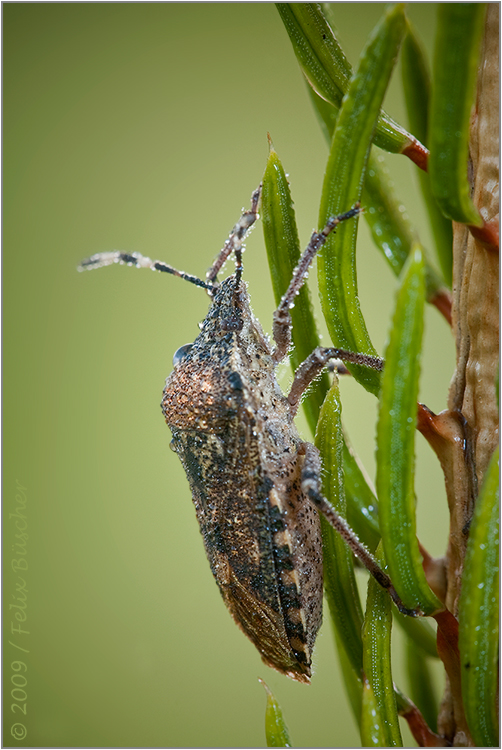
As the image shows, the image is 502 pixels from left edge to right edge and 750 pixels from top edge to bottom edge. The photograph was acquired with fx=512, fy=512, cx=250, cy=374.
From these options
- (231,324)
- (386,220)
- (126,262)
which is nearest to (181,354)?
(231,324)

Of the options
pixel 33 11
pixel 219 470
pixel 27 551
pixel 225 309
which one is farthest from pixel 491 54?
pixel 27 551

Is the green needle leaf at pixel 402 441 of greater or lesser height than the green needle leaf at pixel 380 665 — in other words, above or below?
above

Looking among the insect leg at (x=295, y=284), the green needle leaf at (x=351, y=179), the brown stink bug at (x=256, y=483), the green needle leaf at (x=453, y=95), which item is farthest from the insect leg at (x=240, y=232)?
the green needle leaf at (x=453, y=95)

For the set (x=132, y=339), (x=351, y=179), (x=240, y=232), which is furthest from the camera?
(x=132, y=339)

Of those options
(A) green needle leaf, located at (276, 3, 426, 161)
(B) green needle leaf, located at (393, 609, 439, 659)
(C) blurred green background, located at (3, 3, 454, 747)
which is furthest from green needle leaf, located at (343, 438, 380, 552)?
(C) blurred green background, located at (3, 3, 454, 747)

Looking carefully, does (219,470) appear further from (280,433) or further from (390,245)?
(390,245)

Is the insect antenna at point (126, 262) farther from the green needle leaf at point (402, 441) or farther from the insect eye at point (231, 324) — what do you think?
the green needle leaf at point (402, 441)

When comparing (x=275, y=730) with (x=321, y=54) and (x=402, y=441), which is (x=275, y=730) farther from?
(x=321, y=54)

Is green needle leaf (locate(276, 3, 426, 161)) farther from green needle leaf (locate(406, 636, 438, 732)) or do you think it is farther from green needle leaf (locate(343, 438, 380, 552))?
green needle leaf (locate(406, 636, 438, 732))

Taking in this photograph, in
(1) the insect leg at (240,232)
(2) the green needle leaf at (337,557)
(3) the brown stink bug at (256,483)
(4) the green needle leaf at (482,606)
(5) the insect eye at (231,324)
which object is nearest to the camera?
(4) the green needle leaf at (482,606)
